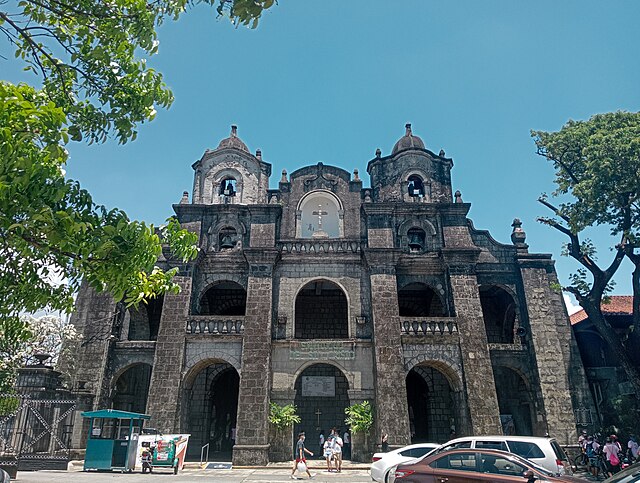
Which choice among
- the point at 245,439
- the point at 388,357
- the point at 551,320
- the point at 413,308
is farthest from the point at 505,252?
the point at 245,439

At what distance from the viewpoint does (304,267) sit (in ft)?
70.8

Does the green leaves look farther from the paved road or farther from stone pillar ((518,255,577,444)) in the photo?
stone pillar ((518,255,577,444))

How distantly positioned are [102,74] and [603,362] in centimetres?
2300

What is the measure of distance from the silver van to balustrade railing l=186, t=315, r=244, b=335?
1127cm

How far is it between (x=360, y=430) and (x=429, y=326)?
521cm

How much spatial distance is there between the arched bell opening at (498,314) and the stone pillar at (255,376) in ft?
35.6

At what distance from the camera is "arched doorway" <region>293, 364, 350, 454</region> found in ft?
74.4

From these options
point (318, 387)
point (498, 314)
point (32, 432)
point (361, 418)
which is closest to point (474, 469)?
point (361, 418)

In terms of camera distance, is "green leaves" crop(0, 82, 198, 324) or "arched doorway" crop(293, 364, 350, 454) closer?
"green leaves" crop(0, 82, 198, 324)

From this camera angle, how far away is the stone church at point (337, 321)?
19.0 metres

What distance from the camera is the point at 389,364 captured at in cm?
1888

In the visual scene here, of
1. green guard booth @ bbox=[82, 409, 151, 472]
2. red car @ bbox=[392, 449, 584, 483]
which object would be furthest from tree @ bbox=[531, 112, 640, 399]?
green guard booth @ bbox=[82, 409, 151, 472]

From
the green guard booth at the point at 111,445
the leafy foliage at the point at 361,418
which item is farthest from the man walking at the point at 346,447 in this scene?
the green guard booth at the point at 111,445

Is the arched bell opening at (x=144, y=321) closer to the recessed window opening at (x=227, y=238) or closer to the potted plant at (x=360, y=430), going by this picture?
the recessed window opening at (x=227, y=238)
